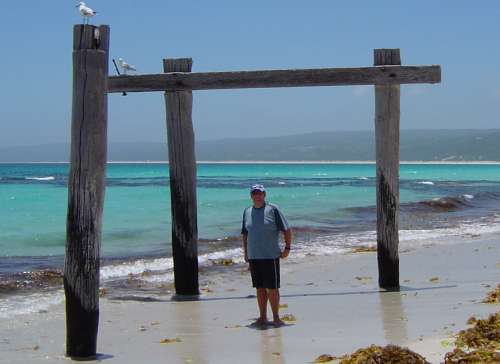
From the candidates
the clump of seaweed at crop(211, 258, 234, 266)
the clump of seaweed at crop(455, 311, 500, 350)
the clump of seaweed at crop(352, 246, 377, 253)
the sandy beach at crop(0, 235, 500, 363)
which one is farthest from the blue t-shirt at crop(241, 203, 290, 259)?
the clump of seaweed at crop(352, 246, 377, 253)

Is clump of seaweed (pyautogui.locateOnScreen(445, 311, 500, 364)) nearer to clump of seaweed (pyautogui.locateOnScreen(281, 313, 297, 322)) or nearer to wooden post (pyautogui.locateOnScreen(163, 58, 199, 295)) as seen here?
clump of seaweed (pyautogui.locateOnScreen(281, 313, 297, 322))

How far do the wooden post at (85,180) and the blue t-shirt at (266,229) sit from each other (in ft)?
6.17

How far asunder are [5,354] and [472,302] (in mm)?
4731

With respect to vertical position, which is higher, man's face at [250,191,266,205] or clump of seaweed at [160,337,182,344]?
man's face at [250,191,266,205]

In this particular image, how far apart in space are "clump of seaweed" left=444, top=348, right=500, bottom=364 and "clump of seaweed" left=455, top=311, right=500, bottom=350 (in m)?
0.26

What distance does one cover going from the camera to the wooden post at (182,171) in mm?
10875

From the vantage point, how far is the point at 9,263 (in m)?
16.4

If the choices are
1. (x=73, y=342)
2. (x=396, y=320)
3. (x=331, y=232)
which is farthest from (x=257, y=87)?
(x=331, y=232)

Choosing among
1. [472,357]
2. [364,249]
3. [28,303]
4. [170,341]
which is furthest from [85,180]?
[364,249]

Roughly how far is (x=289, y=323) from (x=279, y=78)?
3196 millimetres

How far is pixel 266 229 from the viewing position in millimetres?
8812

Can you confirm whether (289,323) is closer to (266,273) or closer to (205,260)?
(266,273)

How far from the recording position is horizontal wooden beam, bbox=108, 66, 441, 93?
10539 mm

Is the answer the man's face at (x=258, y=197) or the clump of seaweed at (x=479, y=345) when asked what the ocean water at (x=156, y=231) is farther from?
the clump of seaweed at (x=479, y=345)
